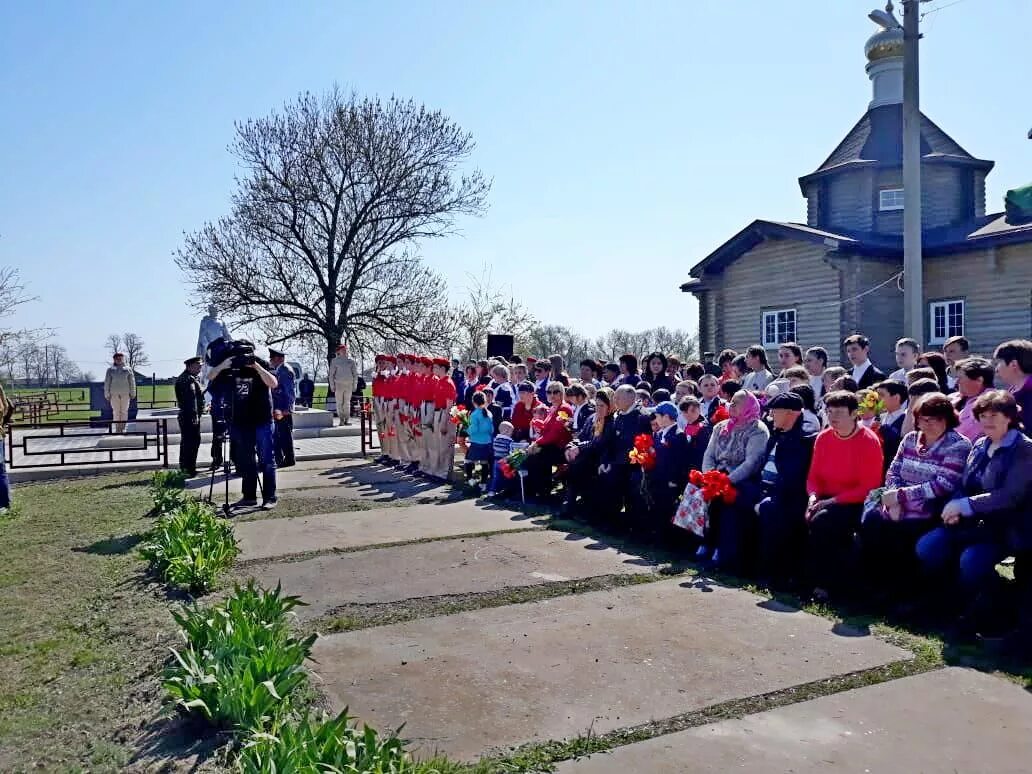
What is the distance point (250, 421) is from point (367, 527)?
7.39 feet

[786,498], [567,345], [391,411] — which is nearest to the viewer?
[786,498]

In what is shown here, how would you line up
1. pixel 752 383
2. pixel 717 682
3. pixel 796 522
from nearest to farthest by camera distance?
pixel 717 682, pixel 796 522, pixel 752 383

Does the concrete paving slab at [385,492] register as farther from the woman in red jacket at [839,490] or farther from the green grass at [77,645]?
the woman in red jacket at [839,490]

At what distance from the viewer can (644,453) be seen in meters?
8.02

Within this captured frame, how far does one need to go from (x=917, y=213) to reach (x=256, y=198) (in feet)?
76.8

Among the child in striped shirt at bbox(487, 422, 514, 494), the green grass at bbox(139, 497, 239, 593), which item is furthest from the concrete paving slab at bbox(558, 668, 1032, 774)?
the child in striped shirt at bbox(487, 422, 514, 494)

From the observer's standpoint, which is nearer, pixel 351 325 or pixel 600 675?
pixel 600 675

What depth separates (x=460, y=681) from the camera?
441 centimetres

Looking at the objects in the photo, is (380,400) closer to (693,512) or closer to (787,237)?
(693,512)

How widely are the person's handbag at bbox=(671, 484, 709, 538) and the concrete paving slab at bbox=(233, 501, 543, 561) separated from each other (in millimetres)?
2099

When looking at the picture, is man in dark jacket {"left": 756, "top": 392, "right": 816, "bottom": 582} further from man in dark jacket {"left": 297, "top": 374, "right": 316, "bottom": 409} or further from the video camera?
man in dark jacket {"left": 297, "top": 374, "right": 316, "bottom": 409}

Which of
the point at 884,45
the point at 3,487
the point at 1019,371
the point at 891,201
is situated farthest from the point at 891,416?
the point at 884,45

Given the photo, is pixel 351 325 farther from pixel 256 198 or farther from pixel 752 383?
pixel 752 383

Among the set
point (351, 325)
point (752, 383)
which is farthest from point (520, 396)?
point (351, 325)
